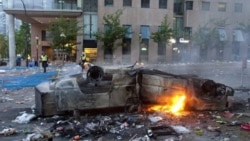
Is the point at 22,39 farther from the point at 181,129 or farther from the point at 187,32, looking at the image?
the point at 181,129

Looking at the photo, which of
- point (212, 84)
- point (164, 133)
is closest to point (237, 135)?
point (164, 133)

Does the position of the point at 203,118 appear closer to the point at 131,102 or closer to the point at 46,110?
the point at 131,102

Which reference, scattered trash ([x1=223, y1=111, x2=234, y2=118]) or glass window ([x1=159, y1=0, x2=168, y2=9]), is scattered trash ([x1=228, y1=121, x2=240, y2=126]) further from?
glass window ([x1=159, y1=0, x2=168, y2=9])

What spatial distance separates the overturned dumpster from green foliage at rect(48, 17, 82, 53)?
1576cm

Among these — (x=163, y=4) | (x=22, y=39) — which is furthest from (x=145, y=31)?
(x=22, y=39)

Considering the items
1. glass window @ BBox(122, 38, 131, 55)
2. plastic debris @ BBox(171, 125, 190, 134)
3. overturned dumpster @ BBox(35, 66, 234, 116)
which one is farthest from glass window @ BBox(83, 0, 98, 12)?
plastic debris @ BBox(171, 125, 190, 134)

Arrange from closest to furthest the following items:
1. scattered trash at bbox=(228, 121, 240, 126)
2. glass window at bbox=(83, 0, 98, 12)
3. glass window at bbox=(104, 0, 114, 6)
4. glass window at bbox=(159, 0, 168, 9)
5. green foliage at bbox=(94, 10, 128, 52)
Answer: scattered trash at bbox=(228, 121, 240, 126) → green foliage at bbox=(94, 10, 128, 52) → glass window at bbox=(83, 0, 98, 12) → glass window at bbox=(104, 0, 114, 6) → glass window at bbox=(159, 0, 168, 9)

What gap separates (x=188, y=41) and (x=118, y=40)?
6.03 metres

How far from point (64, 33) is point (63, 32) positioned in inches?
7.0

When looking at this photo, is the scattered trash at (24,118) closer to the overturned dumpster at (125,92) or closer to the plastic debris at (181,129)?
the overturned dumpster at (125,92)

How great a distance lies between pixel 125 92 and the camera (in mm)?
6992

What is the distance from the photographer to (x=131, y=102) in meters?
7.07

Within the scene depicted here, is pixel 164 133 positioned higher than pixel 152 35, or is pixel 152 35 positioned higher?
pixel 152 35

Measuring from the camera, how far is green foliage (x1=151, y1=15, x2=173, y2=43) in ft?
89.1
